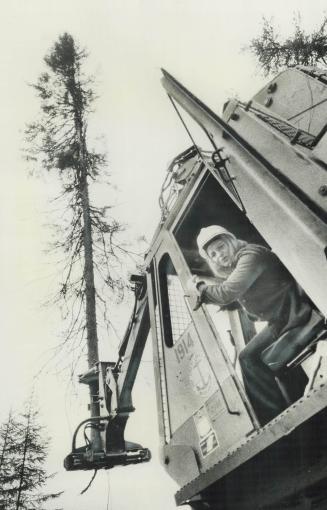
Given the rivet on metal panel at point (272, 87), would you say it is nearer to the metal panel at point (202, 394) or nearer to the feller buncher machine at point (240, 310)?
the feller buncher machine at point (240, 310)

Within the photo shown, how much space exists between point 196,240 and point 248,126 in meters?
Answer: 1.41

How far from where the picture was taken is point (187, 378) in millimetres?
3662

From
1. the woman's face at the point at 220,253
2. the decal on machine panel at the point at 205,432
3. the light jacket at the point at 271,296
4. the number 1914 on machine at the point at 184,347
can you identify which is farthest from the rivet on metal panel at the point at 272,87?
the decal on machine panel at the point at 205,432

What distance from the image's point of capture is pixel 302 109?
3.68 metres

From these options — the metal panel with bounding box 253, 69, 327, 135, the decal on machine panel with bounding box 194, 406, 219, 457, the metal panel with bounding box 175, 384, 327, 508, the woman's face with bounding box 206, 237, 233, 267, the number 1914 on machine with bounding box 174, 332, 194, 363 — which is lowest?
the metal panel with bounding box 175, 384, 327, 508

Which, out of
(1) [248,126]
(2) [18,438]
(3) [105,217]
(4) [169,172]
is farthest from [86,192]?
(2) [18,438]

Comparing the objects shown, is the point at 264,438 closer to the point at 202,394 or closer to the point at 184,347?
the point at 202,394

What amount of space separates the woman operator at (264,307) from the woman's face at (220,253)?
0.57 ft

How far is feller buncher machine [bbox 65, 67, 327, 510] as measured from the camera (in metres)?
2.38

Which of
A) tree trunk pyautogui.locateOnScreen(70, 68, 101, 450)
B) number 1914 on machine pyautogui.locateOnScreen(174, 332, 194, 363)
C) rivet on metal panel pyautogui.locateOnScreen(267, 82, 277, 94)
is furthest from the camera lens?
tree trunk pyautogui.locateOnScreen(70, 68, 101, 450)

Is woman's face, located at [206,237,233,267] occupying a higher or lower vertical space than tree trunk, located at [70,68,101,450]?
lower

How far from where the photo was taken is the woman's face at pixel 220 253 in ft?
11.3

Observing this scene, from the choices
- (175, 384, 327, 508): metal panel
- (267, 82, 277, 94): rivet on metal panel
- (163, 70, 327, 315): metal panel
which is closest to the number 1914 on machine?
(175, 384, 327, 508): metal panel

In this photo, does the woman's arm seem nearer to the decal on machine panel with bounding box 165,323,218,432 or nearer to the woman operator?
the woman operator
